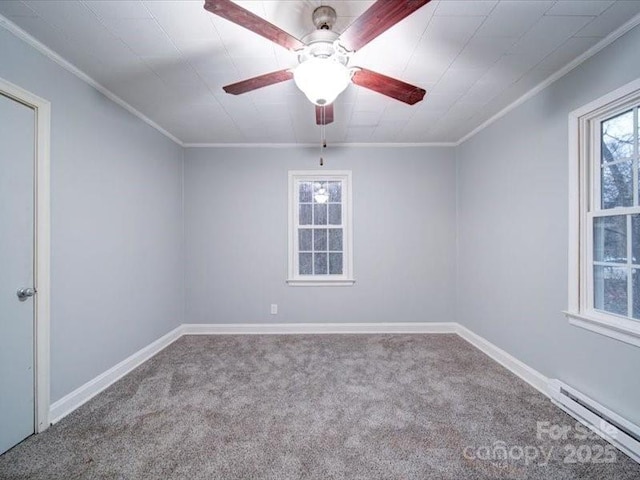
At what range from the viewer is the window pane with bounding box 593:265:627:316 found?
6.08 ft

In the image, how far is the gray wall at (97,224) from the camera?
199cm

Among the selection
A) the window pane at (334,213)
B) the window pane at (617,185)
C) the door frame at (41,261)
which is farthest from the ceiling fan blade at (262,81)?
the window pane at (334,213)

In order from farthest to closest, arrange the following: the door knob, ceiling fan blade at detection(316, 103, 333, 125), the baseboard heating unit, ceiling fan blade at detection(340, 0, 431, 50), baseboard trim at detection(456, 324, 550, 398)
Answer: baseboard trim at detection(456, 324, 550, 398) → ceiling fan blade at detection(316, 103, 333, 125) → the door knob → the baseboard heating unit → ceiling fan blade at detection(340, 0, 431, 50)

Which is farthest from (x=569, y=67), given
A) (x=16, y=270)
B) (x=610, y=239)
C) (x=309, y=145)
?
(x=16, y=270)

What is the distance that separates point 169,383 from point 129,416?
474 millimetres

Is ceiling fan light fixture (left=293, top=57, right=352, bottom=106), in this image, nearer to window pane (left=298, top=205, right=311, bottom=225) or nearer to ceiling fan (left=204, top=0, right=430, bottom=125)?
ceiling fan (left=204, top=0, right=430, bottom=125)

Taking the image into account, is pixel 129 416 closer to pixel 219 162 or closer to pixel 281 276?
pixel 281 276

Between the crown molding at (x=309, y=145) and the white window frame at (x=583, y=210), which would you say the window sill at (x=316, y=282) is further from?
the white window frame at (x=583, y=210)

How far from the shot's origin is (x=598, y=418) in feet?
5.98

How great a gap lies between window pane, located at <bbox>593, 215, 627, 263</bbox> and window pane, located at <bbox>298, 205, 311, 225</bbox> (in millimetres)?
2831

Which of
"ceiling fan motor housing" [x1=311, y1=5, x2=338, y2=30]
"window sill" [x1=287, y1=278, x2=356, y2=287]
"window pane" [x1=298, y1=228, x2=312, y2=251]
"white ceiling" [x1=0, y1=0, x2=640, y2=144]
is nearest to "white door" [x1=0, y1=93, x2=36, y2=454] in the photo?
"white ceiling" [x1=0, y1=0, x2=640, y2=144]

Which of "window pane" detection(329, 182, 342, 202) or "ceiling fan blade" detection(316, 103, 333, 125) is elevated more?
"ceiling fan blade" detection(316, 103, 333, 125)

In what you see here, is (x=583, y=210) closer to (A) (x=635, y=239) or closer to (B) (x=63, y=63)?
(A) (x=635, y=239)

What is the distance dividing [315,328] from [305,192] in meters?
1.84
